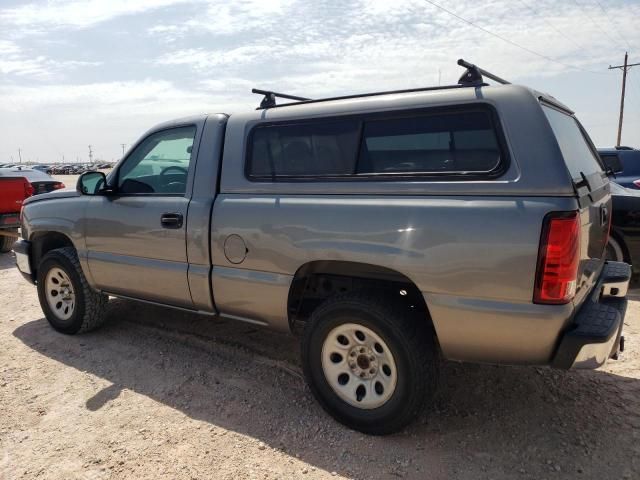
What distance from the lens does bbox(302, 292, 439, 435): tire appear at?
9.00ft

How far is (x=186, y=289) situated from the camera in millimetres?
3621

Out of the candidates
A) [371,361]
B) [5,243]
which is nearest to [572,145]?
[371,361]

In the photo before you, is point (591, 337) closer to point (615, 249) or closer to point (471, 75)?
point (471, 75)

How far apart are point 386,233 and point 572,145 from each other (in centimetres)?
129

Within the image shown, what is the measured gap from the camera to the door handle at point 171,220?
3543 millimetres

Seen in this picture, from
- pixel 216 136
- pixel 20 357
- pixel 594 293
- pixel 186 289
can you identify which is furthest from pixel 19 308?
pixel 594 293

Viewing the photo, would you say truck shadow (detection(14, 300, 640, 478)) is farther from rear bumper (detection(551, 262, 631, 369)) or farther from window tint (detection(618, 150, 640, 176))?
window tint (detection(618, 150, 640, 176))

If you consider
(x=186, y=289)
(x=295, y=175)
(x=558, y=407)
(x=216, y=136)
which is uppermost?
(x=216, y=136)

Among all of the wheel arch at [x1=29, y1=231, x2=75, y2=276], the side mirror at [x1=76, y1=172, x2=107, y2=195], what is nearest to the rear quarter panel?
the side mirror at [x1=76, y1=172, x2=107, y2=195]

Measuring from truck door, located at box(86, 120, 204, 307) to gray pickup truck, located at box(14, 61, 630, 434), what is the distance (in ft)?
0.05

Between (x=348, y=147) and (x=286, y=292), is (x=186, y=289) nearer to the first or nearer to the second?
(x=286, y=292)

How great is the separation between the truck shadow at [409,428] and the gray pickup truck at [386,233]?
26cm

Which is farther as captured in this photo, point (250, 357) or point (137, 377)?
point (250, 357)

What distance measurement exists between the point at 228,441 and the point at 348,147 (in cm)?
188
